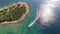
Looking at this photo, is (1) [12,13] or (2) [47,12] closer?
(1) [12,13]

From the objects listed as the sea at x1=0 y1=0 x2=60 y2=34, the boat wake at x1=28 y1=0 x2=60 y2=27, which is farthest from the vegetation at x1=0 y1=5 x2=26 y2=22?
the boat wake at x1=28 y1=0 x2=60 y2=27

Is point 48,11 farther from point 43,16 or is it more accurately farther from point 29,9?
point 29,9

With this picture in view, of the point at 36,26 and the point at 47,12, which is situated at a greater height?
the point at 47,12

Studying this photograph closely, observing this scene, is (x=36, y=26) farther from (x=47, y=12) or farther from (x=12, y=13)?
(x=12, y=13)

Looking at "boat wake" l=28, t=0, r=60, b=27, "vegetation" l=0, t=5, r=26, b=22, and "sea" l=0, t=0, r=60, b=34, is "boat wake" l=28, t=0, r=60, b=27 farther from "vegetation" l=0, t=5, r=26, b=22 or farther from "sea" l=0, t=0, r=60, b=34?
"vegetation" l=0, t=5, r=26, b=22

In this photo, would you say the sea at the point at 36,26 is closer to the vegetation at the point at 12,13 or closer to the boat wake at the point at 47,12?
the boat wake at the point at 47,12

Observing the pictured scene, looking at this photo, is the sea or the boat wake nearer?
the sea

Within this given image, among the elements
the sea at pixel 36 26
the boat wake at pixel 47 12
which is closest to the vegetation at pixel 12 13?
the sea at pixel 36 26

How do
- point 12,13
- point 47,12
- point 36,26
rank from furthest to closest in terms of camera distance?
point 47,12 → point 12,13 → point 36,26

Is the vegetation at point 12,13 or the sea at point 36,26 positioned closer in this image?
the sea at point 36,26

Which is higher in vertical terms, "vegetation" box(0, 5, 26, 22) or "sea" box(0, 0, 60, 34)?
"vegetation" box(0, 5, 26, 22)

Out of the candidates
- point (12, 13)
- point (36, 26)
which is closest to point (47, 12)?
point (36, 26)
